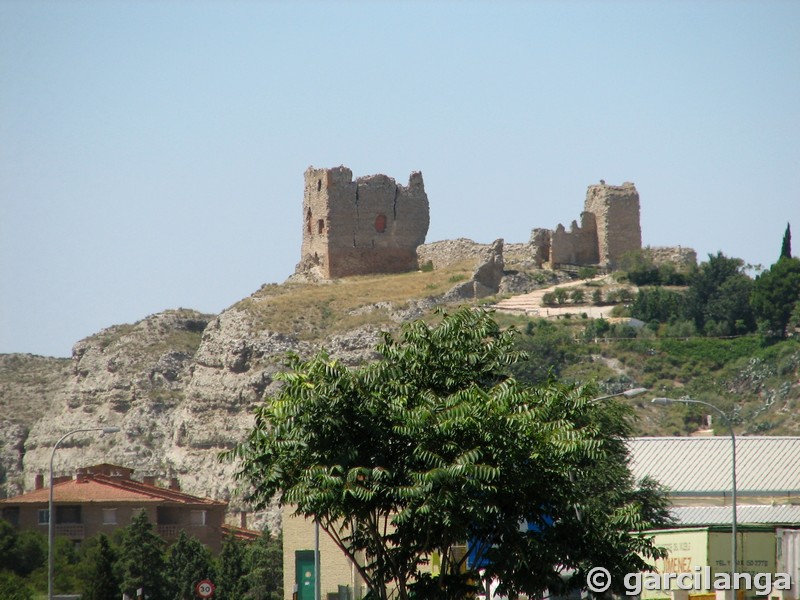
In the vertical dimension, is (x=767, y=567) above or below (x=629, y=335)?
below

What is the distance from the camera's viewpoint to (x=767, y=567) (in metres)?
34.1

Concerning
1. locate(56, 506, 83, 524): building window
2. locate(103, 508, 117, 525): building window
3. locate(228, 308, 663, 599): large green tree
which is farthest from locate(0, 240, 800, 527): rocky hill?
locate(228, 308, 663, 599): large green tree

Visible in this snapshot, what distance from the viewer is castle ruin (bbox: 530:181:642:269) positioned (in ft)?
306

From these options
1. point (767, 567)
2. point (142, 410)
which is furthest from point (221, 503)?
point (767, 567)

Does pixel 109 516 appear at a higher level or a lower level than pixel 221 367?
lower

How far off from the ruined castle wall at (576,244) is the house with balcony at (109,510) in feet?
99.4

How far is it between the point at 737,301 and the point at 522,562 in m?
66.5

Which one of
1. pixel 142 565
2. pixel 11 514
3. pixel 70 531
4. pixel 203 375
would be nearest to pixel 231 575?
pixel 142 565

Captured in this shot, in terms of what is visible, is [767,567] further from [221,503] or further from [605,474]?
[221,503]

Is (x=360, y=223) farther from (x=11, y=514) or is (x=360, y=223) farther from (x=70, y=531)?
(x=11, y=514)

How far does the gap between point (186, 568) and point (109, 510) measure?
12226 millimetres

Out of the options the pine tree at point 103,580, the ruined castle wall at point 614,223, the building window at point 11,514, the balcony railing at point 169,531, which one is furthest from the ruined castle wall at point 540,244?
the pine tree at point 103,580

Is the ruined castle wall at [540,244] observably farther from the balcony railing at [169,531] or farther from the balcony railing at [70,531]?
the balcony railing at [70,531]

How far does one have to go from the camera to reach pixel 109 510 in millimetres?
67062
